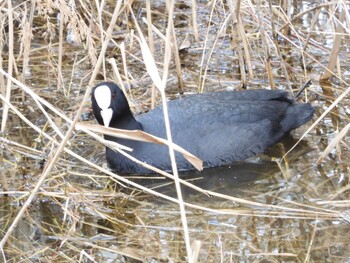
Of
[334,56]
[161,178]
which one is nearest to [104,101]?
[161,178]

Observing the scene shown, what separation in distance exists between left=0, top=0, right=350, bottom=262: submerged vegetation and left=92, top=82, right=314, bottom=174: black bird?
0.32 feet

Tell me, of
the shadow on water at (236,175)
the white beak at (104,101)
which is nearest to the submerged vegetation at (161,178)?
the shadow on water at (236,175)

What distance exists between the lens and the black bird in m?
4.14

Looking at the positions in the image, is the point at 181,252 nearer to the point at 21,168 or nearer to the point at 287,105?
the point at 21,168

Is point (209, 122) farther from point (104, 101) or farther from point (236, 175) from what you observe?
point (104, 101)

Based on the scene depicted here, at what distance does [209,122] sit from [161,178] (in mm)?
403

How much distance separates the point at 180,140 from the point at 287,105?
0.70 m

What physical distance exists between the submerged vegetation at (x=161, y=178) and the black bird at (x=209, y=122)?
10 cm

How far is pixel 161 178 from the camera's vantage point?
4.10 metres

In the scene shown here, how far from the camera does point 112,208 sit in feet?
12.2

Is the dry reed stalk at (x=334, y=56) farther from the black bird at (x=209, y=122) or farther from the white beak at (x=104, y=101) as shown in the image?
the white beak at (x=104, y=101)

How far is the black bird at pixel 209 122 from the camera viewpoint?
4137mm

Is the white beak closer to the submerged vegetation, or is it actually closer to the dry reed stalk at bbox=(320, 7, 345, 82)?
the submerged vegetation

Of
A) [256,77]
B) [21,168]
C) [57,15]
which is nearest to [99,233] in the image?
[21,168]
